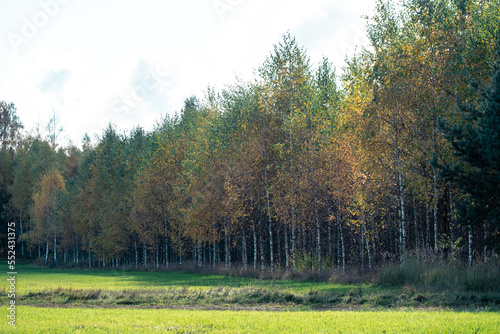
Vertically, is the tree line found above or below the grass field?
above

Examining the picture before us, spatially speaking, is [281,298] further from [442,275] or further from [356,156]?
[356,156]

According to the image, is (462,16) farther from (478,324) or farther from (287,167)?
(478,324)

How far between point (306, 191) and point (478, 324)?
63.9 feet

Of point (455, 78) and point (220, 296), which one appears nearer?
point (220, 296)

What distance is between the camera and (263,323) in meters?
11.8

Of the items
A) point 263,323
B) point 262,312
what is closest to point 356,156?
point 262,312

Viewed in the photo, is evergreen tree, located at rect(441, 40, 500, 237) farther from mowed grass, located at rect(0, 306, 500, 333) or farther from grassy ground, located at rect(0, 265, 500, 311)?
mowed grass, located at rect(0, 306, 500, 333)

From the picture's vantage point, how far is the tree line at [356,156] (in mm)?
20875

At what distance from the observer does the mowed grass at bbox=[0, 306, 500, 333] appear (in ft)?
34.3

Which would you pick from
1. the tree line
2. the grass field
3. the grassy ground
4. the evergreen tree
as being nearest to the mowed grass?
the grass field

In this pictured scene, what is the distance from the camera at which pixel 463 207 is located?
717 inches

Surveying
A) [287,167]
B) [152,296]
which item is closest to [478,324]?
[152,296]

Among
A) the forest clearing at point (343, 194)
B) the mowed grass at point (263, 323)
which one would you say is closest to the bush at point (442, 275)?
the forest clearing at point (343, 194)

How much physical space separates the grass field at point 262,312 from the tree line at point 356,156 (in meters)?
4.66
